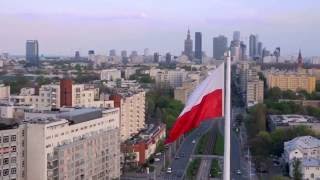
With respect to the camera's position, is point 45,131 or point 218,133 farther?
point 218,133

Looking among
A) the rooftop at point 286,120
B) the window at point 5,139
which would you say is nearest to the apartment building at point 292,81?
the rooftop at point 286,120

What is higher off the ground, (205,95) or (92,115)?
(205,95)

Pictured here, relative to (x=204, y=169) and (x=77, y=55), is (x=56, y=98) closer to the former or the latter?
(x=204, y=169)

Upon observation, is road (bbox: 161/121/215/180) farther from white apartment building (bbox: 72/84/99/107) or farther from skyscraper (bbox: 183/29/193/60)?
skyscraper (bbox: 183/29/193/60)

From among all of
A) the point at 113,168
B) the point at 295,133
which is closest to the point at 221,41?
the point at 295,133

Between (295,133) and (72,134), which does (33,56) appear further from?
(72,134)

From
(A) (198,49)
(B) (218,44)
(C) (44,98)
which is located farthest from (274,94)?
(A) (198,49)

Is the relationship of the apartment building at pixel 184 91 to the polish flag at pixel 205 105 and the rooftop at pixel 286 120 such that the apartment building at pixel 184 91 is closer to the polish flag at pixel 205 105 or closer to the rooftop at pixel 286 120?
the rooftop at pixel 286 120
